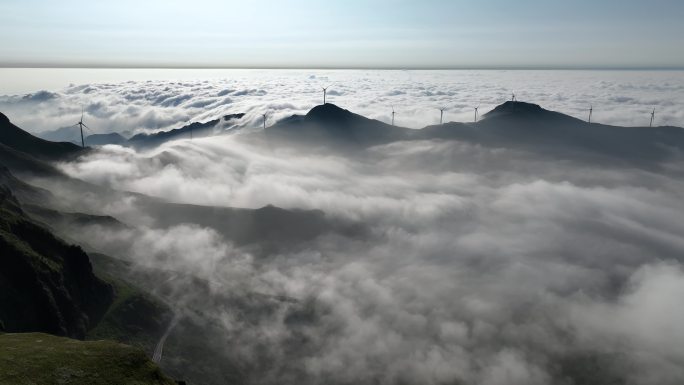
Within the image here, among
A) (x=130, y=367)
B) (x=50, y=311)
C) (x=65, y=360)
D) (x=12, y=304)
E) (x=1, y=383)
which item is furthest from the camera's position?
(x=50, y=311)

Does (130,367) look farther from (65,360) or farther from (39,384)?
(39,384)

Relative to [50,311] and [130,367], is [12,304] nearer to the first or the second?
[50,311]

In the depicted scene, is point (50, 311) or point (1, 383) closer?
point (1, 383)

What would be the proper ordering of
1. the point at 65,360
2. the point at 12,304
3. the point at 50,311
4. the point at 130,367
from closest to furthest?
1. the point at 65,360
2. the point at 130,367
3. the point at 12,304
4. the point at 50,311

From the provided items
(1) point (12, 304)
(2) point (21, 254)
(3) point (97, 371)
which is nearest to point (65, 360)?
(3) point (97, 371)

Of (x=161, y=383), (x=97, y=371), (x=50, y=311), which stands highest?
(x=97, y=371)

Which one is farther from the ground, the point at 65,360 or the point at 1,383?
the point at 1,383

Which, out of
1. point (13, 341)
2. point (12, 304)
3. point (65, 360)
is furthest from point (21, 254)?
point (65, 360)
